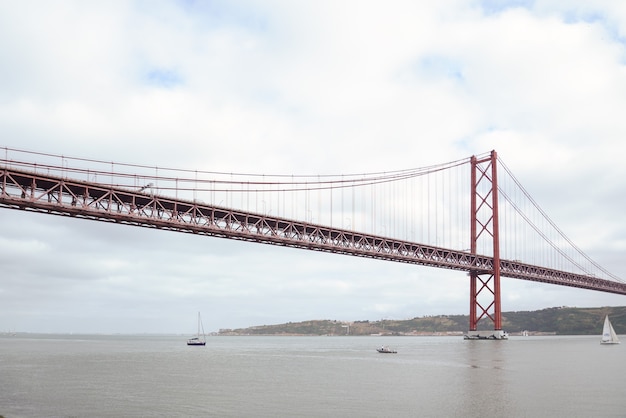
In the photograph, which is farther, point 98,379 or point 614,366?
point 614,366

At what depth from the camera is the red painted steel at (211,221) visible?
4634cm

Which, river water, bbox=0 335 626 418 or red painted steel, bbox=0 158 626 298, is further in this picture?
red painted steel, bbox=0 158 626 298

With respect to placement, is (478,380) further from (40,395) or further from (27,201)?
(27,201)

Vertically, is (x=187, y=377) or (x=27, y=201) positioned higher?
(x=27, y=201)

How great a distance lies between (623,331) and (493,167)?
119973 mm

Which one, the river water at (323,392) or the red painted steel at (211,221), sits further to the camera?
the red painted steel at (211,221)

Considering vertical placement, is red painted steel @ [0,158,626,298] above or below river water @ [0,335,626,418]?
above

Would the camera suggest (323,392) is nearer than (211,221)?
Yes

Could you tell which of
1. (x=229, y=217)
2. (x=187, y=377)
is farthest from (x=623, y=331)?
(x=187, y=377)

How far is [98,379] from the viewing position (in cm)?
3950

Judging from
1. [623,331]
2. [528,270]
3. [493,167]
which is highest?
[493,167]

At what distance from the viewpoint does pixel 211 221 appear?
58469 millimetres

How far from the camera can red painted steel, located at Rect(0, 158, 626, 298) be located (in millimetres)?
46344

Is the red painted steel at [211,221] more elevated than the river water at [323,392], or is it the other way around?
the red painted steel at [211,221]
